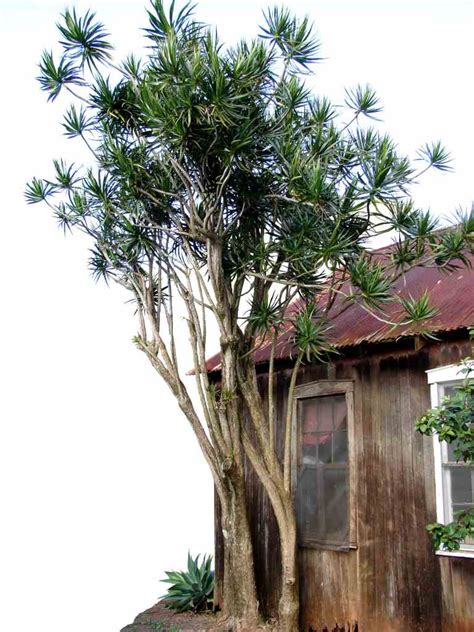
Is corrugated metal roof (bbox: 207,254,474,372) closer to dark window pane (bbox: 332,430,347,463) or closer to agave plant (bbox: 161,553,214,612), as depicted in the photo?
dark window pane (bbox: 332,430,347,463)

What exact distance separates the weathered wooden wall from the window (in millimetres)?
173

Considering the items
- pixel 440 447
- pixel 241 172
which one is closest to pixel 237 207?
pixel 241 172

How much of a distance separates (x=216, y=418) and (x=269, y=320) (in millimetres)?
1431

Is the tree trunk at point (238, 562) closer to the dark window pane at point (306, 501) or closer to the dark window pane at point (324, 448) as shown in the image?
the dark window pane at point (306, 501)

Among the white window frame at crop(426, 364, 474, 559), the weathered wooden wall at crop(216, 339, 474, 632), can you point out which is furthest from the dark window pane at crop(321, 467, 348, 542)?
the white window frame at crop(426, 364, 474, 559)

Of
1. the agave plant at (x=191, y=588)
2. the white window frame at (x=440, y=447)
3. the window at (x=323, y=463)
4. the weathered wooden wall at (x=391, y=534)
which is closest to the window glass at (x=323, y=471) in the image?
the window at (x=323, y=463)

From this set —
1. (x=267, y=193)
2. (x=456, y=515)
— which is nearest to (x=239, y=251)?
(x=267, y=193)

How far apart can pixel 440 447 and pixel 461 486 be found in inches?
20.1

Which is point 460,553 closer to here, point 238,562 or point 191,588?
point 238,562

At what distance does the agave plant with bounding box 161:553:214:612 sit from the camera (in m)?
11.1

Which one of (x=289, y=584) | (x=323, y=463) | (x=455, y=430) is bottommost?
(x=289, y=584)

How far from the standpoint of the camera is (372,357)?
30.5 feet

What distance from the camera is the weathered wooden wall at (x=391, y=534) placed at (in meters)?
8.30

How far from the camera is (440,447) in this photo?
8.49m
